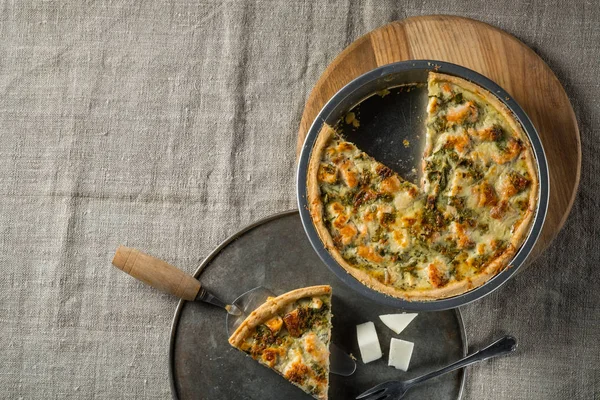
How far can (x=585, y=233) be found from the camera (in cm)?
452

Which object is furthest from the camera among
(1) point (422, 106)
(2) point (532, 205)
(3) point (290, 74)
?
(3) point (290, 74)

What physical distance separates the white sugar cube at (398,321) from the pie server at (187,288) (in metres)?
0.36

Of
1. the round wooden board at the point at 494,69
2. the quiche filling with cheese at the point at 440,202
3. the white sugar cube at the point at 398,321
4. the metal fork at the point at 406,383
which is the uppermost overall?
the round wooden board at the point at 494,69

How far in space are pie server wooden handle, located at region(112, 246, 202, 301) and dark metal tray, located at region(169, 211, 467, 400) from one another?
0.12 m

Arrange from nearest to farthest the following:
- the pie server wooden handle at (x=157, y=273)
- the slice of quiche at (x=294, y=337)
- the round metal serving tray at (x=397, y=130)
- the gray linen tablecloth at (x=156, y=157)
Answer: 1. the round metal serving tray at (x=397, y=130)
2. the slice of quiche at (x=294, y=337)
3. the pie server wooden handle at (x=157, y=273)
4. the gray linen tablecloth at (x=156, y=157)

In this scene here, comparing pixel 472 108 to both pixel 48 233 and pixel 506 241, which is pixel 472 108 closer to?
pixel 506 241

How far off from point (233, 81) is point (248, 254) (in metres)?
1.27

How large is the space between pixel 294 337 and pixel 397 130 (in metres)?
1.53

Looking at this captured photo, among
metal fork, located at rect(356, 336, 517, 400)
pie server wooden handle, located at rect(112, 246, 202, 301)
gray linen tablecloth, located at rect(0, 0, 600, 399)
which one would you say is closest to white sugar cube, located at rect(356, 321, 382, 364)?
metal fork, located at rect(356, 336, 517, 400)

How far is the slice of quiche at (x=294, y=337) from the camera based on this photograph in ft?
13.7

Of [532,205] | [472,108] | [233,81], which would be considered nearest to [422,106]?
[472,108]

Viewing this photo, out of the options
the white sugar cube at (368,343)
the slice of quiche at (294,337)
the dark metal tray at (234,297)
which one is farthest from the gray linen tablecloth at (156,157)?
the white sugar cube at (368,343)

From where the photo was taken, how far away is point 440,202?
4.04 meters

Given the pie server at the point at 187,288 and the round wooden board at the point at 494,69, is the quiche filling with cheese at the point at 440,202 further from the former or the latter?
the pie server at the point at 187,288
